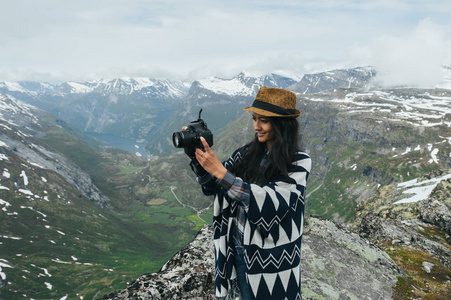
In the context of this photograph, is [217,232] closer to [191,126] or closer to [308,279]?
[191,126]

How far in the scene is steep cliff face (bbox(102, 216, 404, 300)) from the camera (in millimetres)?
7389

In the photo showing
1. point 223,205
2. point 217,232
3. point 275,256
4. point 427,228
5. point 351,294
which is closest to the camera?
point 275,256

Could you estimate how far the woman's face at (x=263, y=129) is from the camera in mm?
4800

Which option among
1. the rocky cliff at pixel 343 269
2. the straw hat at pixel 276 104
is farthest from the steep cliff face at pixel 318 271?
the straw hat at pixel 276 104

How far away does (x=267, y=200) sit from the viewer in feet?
13.4

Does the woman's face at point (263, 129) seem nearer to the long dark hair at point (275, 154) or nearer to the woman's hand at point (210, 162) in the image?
the long dark hair at point (275, 154)

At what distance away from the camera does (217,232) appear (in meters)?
5.57

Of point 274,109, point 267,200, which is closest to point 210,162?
point 267,200

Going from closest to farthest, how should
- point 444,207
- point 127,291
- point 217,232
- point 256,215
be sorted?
point 256,215
point 217,232
point 127,291
point 444,207

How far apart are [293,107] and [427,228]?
867 inches

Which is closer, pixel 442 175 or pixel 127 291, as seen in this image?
pixel 127 291

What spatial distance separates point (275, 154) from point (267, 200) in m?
0.92

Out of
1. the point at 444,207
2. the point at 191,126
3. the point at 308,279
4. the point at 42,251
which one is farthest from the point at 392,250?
the point at 42,251

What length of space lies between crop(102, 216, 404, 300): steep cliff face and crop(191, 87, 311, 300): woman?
3.03 m
